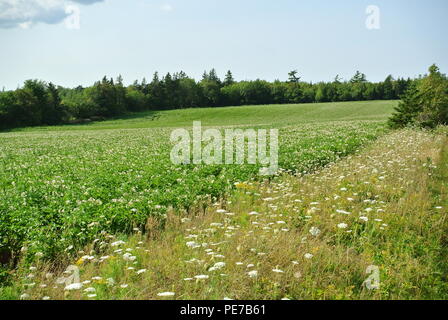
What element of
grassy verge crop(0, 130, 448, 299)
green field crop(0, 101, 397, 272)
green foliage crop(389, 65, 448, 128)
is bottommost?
grassy verge crop(0, 130, 448, 299)

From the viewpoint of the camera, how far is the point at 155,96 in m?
111

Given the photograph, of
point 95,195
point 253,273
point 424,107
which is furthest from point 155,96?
point 253,273

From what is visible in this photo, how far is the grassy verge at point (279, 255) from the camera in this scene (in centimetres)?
490

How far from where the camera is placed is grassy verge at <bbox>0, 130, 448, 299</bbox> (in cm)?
490

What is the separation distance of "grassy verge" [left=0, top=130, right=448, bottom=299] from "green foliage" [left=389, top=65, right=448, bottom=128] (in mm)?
22154

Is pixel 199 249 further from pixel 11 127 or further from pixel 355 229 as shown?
pixel 11 127

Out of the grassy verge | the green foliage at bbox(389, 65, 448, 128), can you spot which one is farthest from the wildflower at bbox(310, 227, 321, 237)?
the green foliage at bbox(389, 65, 448, 128)

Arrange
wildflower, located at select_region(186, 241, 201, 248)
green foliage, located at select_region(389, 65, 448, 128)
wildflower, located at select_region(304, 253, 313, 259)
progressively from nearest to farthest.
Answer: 1. wildflower, located at select_region(304, 253, 313, 259)
2. wildflower, located at select_region(186, 241, 201, 248)
3. green foliage, located at select_region(389, 65, 448, 128)

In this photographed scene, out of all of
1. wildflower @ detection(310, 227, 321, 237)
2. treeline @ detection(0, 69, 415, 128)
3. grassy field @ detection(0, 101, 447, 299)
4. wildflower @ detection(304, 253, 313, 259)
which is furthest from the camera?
treeline @ detection(0, 69, 415, 128)

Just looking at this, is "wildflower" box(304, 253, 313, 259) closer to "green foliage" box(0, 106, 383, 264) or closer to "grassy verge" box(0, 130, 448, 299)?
"grassy verge" box(0, 130, 448, 299)

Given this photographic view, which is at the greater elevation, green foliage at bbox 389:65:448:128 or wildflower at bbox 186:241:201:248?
green foliage at bbox 389:65:448:128

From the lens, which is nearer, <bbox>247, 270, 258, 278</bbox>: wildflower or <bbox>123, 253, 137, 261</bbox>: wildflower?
<bbox>247, 270, 258, 278</bbox>: wildflower

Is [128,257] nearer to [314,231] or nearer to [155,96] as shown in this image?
[314,231]

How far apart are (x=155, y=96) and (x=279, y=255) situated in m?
110
